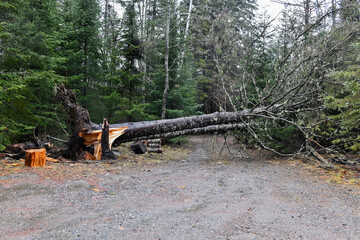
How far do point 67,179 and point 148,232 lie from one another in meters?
3.02

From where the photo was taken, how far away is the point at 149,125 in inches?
319

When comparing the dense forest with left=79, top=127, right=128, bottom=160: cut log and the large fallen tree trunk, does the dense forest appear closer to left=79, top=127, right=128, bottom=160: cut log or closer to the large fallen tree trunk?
the large fallen tree trunk

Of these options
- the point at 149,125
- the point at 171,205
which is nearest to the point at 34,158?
the point at 149,125

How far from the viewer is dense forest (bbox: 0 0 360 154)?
25.4 feet

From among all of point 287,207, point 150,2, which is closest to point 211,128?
point 287,207

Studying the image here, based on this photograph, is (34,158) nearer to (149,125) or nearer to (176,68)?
(149,125)

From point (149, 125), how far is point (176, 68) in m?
7.00

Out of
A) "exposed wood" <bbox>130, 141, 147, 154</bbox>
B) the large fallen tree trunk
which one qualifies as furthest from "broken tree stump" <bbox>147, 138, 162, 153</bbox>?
the large fallen tree trunk

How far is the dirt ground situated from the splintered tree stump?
0.79 ft

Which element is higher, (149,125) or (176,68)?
(176,68)

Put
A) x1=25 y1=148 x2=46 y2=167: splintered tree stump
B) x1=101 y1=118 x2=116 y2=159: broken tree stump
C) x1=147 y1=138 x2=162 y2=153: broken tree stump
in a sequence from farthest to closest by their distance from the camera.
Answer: x1=147 y1=138 x2=162 y2=153: broken tree stump, x1=101 y1=118 x2=116 y2=159: broken tree stump, x1=25 y1=148 x2=46 y2=167: splintered tree stump

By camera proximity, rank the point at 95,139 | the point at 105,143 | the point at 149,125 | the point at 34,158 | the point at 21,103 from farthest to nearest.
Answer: the point at 149,125
the point at 21,103
the point at 95,139
the point at 105,143
the point at 34,158

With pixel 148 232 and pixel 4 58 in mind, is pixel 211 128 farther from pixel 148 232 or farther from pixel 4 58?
pixel 4 58

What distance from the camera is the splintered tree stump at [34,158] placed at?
5.89m
